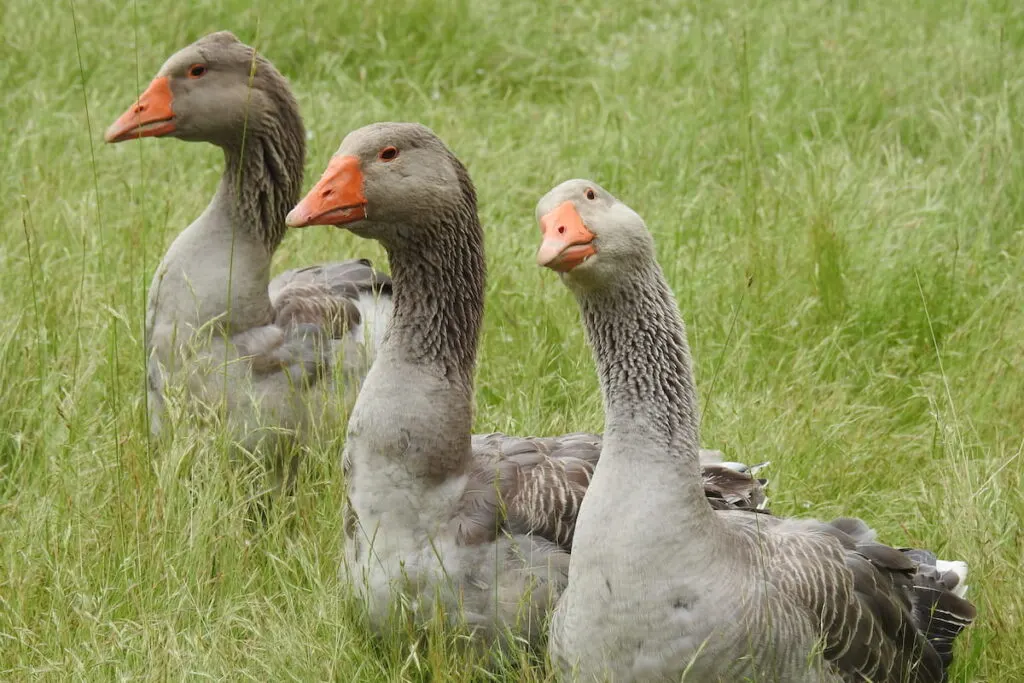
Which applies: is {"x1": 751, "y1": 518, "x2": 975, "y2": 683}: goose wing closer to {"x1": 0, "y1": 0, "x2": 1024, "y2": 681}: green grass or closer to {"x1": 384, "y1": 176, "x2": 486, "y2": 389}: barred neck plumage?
{"x1": 0, "y1": 0, "x2": 1024, "y2": 681}: green grass

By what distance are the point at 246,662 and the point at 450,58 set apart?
5.41 meters

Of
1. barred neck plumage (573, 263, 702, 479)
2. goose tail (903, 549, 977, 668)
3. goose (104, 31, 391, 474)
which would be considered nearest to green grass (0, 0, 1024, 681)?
goose tail (903, 549, 977, 668)

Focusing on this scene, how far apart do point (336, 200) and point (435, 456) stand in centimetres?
86

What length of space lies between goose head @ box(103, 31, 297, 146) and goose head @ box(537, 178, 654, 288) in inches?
81.5

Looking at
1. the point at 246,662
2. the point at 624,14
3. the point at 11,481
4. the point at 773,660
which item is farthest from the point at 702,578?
the point at 624,14

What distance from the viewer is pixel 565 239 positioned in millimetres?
3553

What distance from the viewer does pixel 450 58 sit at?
882 cm

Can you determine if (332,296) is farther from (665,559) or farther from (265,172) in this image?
(665,559)

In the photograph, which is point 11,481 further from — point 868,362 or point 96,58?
point 96,58

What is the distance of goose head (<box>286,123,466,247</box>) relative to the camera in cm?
430

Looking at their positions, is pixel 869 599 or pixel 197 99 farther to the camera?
pixel 197 99

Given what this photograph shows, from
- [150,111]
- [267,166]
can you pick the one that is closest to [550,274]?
[267,166]

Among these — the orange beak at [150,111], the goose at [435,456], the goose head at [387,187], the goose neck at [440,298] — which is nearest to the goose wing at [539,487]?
the goose at [435,456]

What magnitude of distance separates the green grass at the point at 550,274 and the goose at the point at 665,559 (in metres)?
0.53
